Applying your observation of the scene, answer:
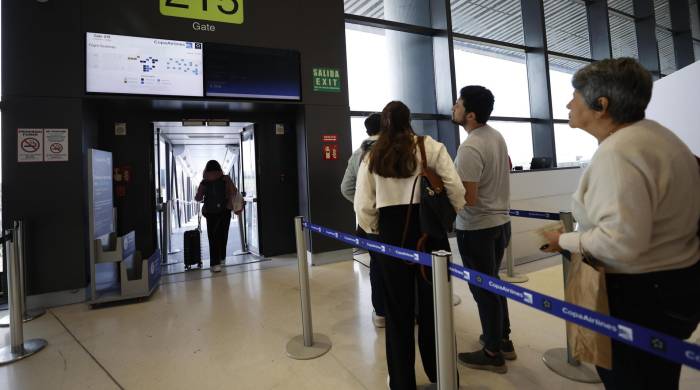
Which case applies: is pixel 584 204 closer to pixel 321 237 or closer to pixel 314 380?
pixel 314 380

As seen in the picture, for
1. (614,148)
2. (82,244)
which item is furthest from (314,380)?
(82,244)

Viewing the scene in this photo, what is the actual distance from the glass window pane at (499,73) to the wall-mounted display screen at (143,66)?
13.7 ft

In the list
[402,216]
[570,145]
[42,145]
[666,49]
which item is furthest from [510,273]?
[666,49]

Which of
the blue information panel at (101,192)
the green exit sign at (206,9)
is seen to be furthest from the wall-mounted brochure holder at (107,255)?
the green exit sign at (206,9)

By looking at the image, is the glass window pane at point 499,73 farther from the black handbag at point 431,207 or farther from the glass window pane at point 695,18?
the glass window pane at point 695,18

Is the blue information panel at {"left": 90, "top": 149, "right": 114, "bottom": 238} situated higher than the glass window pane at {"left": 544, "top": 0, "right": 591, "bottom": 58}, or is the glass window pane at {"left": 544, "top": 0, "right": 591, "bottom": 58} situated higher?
the glass window pane at {"left": 544, "top": 0, "right": 591, "bottom": 58}

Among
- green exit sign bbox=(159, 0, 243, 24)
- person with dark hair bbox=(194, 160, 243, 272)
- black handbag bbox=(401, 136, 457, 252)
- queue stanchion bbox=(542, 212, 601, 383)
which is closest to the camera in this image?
black handbag bbox=(401, 136, 457, 252)

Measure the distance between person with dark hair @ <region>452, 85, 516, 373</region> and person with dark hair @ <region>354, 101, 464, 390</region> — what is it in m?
0.33

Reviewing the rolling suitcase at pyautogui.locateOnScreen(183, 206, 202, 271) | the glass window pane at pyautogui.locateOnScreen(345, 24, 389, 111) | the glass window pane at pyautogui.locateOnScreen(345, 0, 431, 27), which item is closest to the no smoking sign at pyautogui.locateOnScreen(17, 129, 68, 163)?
the rolling suitcase at pyautogui.locateOnScreen(183, 206, 202, 271)

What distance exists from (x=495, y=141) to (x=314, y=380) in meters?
1.55

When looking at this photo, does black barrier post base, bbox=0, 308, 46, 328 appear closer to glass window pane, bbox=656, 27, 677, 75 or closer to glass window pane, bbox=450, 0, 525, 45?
glass window pane, bbox=450, 0, 525, 45

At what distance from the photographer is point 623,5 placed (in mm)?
7668

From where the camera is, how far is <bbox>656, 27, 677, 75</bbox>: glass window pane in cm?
902

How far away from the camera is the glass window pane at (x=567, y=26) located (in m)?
6.97
